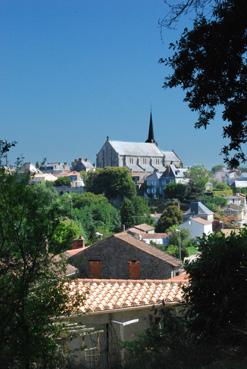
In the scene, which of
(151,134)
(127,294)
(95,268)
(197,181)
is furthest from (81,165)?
(127,294)

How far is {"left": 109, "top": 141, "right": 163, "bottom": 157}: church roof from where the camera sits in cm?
14600

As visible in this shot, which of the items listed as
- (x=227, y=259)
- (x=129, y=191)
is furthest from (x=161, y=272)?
(x=129, y=191)

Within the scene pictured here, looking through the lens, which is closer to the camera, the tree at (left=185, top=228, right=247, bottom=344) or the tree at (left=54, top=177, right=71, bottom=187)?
the tree at (left=185, top=228, right=247, bottom=344)

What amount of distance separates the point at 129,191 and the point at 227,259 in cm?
9571

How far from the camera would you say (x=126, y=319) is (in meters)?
14.1

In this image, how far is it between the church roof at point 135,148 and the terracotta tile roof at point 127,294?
421 feet

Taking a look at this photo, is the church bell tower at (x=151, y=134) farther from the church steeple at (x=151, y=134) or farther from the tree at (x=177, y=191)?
the tree at (x=177, y=191)

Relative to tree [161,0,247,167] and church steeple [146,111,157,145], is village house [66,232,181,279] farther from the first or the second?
church steeple [146,111,157,145]

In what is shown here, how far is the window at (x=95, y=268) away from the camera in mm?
27938

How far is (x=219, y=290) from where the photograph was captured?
26.6ft

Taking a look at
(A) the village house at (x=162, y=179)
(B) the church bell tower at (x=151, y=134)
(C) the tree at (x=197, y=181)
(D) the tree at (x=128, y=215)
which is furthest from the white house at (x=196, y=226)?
(B) the church bell tower at (x=151, y=134)

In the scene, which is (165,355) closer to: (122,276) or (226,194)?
(122,276)

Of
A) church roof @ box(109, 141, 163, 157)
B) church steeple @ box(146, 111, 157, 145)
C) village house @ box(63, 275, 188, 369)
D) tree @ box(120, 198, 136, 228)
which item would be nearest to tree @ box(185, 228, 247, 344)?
→ village house @ box(63, 275, 188, 369)

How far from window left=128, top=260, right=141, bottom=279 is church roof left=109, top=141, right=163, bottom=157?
11789 cm
